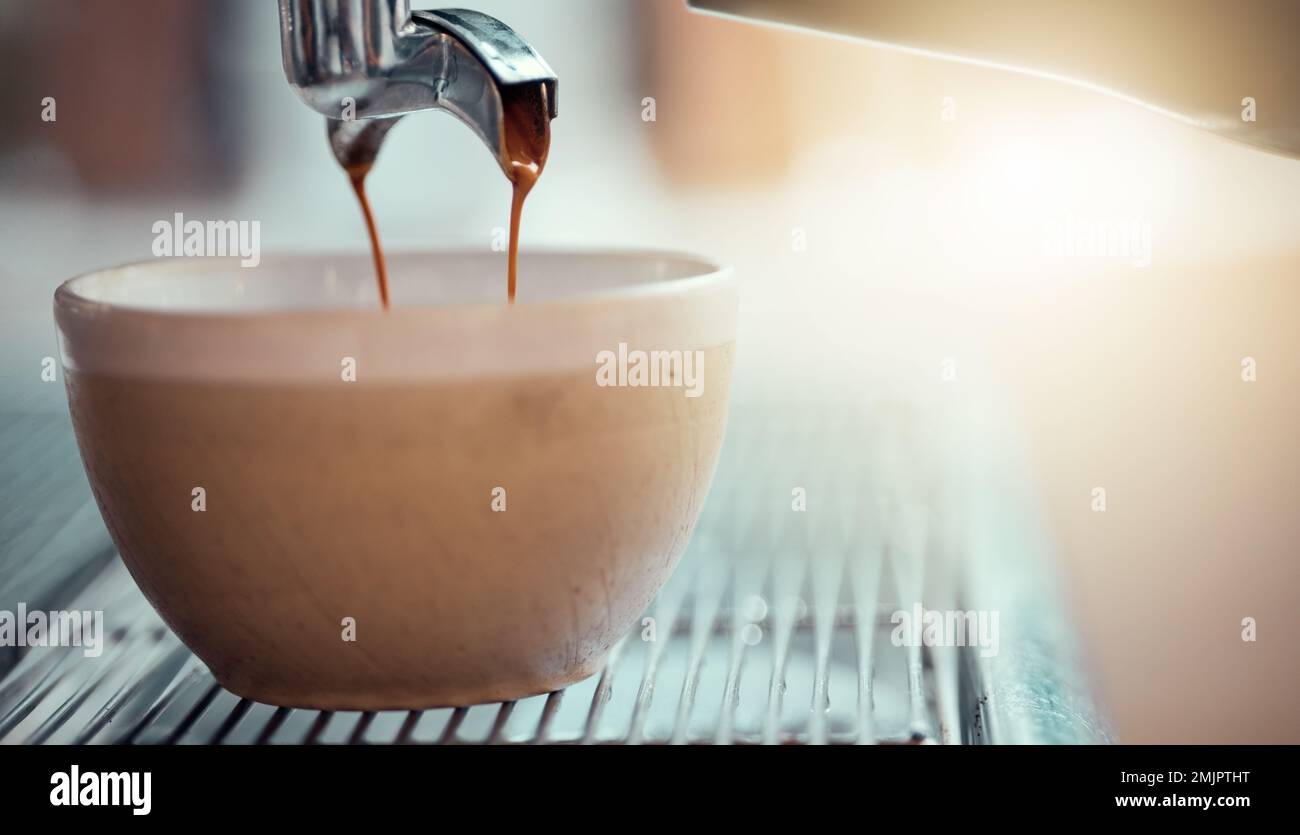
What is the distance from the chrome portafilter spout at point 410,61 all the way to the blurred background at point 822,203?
33 centimetres

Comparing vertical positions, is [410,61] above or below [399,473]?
above

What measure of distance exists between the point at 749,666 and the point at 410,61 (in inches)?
7.3

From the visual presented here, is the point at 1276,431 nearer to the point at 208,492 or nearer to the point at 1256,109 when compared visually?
the point at 1256,109

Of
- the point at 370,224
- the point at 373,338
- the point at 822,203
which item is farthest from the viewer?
the point at 822,203

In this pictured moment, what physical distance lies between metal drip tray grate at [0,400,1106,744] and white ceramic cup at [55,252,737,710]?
15mm

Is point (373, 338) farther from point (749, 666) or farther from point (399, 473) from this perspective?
point (749, 666)

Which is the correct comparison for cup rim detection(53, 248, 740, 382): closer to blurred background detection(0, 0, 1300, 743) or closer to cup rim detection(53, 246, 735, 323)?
cup rim detection(53, 246, 735, 323)

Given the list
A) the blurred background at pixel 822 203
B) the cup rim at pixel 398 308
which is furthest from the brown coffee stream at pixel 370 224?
the blurred background at pixel 822 203

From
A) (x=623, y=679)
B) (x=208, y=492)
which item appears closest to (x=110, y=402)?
(x=208, y=492)

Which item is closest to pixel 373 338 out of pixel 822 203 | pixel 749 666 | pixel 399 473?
pixel 399 473

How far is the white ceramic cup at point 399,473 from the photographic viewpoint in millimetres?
304

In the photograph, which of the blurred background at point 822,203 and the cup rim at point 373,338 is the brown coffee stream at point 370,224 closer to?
the cup rim at point 373,338

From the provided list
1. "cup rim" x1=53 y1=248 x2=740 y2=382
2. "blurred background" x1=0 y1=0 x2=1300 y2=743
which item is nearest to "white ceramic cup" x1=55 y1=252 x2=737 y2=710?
"cup rim" x1=53 y1=248 x2=740 y2=382

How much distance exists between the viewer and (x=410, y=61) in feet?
1.12
